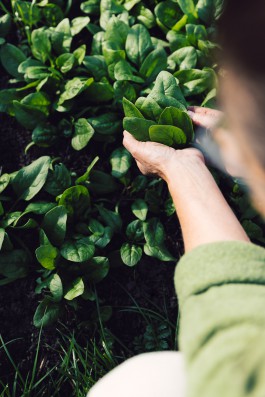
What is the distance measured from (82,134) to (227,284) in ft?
3.31

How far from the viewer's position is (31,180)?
171 cm

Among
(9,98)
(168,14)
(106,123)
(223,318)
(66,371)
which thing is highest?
(168,14)

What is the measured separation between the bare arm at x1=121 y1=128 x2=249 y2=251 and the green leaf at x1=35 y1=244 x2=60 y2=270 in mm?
421

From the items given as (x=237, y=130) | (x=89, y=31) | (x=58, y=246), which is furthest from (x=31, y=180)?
(x=237, y=130)

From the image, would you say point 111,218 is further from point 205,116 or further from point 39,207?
point 205,116

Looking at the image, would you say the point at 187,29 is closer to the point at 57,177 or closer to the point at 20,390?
the point at 57,177

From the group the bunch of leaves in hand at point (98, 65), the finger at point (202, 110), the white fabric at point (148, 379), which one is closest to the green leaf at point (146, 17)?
the bunch of leaves in hand at point (98, 65)

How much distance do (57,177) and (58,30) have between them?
2.23ft

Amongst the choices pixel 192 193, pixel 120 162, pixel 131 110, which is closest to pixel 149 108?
pixel 131 110

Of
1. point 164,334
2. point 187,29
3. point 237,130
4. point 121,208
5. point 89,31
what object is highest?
point 237,130

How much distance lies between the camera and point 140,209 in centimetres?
170

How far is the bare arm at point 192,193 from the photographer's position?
118cm

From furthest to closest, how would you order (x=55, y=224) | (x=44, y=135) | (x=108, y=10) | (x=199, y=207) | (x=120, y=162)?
(x=108, y=10)
(x=44, y=135)
(x=120, y=162)
(x=55, y=224)
(x=199, y=207)

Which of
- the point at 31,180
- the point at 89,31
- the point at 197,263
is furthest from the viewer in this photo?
the point at 89,31
